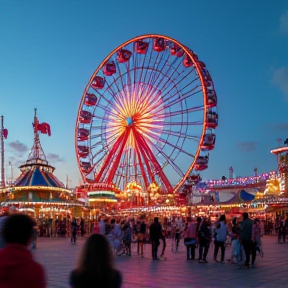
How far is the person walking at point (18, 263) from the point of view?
3291mm

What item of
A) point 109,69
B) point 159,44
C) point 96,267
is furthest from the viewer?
point 109,69

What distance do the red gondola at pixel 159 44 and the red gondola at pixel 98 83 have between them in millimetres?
6441

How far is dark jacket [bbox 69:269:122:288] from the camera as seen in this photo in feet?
10.9

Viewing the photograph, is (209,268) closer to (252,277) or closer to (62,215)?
(252,277)

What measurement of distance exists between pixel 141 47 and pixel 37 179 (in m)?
12.8

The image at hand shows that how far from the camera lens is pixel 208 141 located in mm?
36875

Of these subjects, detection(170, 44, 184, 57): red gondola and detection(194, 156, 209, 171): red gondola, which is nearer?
detection(194, 156, 209, 171): red gondola

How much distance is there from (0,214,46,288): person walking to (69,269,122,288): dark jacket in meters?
0.20

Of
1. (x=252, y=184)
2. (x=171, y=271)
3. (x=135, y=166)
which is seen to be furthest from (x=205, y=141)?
(x=252, y=184)

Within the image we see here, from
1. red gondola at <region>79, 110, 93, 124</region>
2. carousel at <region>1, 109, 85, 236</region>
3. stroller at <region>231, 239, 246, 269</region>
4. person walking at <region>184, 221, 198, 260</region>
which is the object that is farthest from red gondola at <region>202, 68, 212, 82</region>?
stroller at <region>231, 239, 246, 269</region>

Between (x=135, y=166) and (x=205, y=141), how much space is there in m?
7.75

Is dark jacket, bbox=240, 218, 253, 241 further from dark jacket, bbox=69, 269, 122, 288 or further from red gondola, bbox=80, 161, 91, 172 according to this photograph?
red gondola, bbox=80, 161, 91, 172

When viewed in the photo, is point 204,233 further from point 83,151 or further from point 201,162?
point 83,151

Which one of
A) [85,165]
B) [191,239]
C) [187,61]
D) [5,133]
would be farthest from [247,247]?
[5,133]
